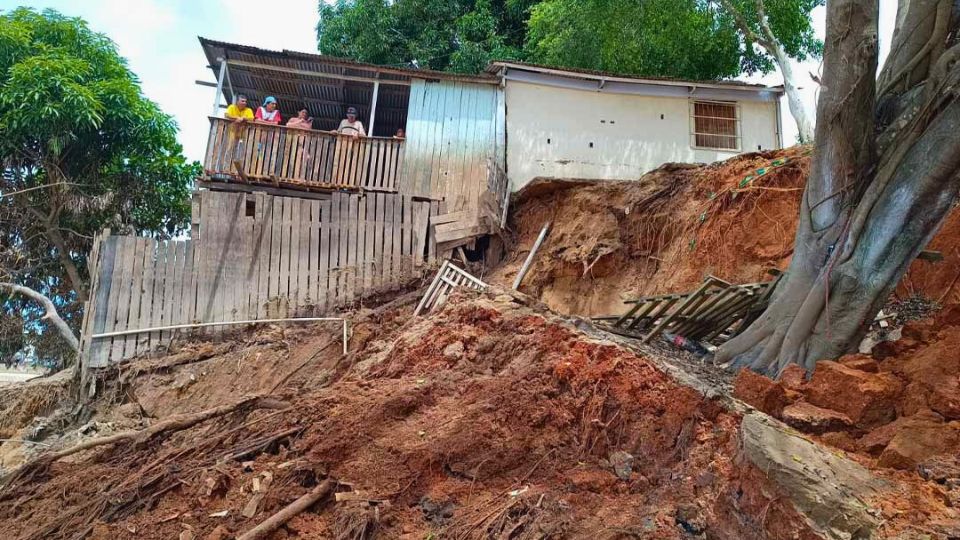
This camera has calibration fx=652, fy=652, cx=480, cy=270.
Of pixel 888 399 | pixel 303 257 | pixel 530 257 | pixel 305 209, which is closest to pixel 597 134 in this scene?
pixel 530 257

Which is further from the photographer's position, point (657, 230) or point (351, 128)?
point (351, 128)

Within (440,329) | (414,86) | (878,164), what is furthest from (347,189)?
(878,164)

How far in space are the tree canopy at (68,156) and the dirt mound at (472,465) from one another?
29.7 feet

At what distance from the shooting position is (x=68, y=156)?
44.9 feet

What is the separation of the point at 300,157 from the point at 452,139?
9.45ft

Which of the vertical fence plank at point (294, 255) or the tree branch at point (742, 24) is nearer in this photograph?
the vertical fence plank at point (294, 255)

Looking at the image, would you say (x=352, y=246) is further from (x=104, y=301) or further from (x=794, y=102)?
(x=794, y=102)

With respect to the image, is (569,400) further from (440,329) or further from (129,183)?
(129,183)

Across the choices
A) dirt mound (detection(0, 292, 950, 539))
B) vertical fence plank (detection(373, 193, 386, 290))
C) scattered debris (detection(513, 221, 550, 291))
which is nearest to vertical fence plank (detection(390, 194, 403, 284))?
vertical fence plank (detection(373, 193, 386, 290))

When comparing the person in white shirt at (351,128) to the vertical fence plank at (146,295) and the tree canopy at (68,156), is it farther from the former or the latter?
the tree canopy at (68,156)

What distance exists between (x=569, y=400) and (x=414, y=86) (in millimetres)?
9096

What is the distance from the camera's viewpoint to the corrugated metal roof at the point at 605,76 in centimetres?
1302

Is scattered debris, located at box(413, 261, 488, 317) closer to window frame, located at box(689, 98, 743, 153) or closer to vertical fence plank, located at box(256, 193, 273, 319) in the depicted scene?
vertical fence plank, located at box(256, 193, 273, 319)

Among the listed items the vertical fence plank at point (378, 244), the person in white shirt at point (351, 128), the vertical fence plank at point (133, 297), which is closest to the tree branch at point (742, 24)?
the person in white shirt at point (351, 128)
